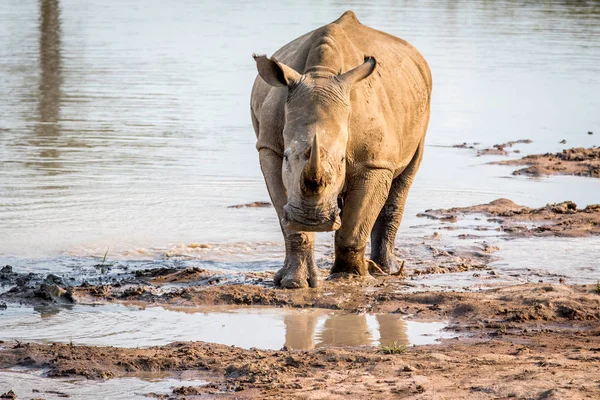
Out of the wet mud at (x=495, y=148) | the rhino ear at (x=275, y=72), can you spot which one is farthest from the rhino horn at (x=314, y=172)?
the wet mud at (x=495, y=148)

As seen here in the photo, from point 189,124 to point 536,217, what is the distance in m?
7.52

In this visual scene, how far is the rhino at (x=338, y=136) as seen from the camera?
26.1 feet

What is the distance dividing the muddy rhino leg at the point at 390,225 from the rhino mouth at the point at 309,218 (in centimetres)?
252

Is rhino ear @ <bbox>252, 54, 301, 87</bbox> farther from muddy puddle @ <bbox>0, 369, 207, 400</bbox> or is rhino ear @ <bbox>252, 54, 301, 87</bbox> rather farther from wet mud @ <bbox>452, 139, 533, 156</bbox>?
wet mud @ <bbox>452, 139, 533, 156</bbox>

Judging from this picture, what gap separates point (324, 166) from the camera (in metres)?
7.79

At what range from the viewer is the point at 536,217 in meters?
12.0

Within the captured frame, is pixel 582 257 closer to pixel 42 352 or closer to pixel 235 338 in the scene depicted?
pixel 235 338

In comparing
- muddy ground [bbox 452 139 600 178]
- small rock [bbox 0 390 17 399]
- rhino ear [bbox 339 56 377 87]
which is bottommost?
muddy ground [bbox 452 139 600 178]

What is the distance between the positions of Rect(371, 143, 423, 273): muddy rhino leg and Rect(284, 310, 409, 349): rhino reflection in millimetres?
2235

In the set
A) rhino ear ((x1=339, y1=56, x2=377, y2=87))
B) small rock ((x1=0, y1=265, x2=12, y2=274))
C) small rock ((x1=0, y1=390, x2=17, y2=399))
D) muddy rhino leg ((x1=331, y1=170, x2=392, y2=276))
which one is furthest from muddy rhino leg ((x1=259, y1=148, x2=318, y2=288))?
small rock ((x1=0, y1=390, x2=17, y2=399))

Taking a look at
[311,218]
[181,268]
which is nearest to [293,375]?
[311,218]

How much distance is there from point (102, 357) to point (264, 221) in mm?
5219

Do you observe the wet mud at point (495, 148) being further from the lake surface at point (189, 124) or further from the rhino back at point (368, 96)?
the rhino back at point (368, 96)

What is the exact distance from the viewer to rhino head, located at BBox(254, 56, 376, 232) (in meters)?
7.79
